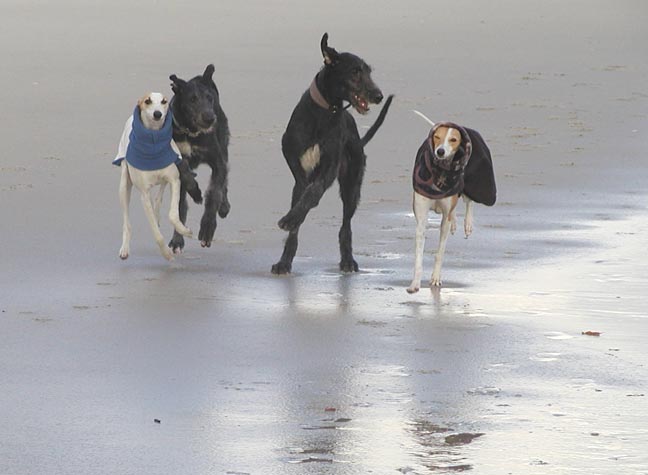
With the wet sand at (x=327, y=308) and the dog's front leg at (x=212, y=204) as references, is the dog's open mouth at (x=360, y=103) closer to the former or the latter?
the wet sand at (x=327, y=308)

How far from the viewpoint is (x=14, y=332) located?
7914mm

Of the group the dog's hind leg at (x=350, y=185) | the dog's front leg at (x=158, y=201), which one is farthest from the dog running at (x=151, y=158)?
the dog's hind leg at (x=350, y=185)

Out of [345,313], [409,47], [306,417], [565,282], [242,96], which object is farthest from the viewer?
[409,47]

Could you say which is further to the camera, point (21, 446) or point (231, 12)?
point (231, 12)

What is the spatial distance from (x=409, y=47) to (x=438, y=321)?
13998 millimetres

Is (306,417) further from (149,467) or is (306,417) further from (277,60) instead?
(277,60)

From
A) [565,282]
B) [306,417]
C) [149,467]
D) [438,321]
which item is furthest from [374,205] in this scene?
[149,467]

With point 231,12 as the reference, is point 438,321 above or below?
below

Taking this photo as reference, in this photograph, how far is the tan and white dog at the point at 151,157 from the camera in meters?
9.82

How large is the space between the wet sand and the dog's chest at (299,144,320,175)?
1.76ft

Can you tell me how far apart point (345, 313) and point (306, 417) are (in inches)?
82.2

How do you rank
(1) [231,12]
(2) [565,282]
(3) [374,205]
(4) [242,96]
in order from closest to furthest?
(2) [565,282] < (3) [374,205] < (4) [242,96] < (1) [231,12]

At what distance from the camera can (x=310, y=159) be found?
32.8 ft

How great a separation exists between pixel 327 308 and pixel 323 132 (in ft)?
5.04
